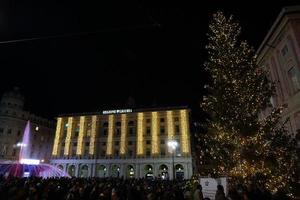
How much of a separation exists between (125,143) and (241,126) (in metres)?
44.7

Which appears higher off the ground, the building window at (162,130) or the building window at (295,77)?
the building window at (162,130)

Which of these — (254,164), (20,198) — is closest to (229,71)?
(254,164)

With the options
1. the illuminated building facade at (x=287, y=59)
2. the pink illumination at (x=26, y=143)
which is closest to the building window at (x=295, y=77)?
the illuminated building facade at (x=287, y=59)

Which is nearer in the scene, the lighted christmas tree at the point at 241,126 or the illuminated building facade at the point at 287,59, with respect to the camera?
the lighted christmas tree at the point at 241,126

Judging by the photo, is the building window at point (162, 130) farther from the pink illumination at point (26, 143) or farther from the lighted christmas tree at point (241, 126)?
the lighted christmas tree at point (241, 126)

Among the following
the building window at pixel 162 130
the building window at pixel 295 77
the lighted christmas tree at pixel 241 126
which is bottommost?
the lighted christmas tree at pixel 241 126

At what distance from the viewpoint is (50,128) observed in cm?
7425

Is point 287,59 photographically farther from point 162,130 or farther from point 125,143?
point 125,143

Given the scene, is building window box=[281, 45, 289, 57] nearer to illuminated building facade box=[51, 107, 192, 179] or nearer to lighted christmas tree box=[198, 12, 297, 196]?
lighted christmas tree box=[198, 12, 297, 196]

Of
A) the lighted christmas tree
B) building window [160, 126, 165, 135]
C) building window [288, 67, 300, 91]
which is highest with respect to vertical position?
building window [160, 126, 165, 135]

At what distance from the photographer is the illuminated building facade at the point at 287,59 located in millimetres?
18203

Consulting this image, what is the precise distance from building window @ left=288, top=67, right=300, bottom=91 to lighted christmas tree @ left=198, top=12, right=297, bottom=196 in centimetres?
661

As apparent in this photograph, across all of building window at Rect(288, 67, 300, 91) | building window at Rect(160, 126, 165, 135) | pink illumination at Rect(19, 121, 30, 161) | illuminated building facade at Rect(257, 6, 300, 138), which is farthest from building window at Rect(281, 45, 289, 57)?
pink illumination at Rect(19, 121, 30, 161)

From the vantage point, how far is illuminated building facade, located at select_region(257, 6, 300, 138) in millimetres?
18203
